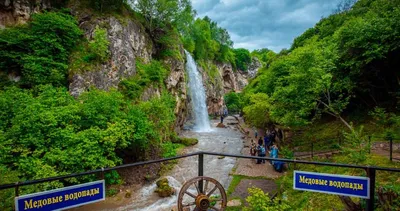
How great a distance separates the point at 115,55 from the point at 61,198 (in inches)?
748

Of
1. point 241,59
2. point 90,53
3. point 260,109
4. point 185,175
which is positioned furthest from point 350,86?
point 241,59

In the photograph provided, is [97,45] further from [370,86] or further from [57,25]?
[370,86]

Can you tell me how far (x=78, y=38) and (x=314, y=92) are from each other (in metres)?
18.3

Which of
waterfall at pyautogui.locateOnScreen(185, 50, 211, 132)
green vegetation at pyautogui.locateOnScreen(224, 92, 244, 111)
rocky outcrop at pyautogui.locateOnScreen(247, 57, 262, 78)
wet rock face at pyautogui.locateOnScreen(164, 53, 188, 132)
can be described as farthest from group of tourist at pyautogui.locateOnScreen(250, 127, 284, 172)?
rocky outcrop at pyautogui.locateOnScreen(247, 57, 262, 78)

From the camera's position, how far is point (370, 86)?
1560 cm

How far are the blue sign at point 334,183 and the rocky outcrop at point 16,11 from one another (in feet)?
68.8

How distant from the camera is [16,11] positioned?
647 inches

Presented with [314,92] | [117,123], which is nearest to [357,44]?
[314,92]

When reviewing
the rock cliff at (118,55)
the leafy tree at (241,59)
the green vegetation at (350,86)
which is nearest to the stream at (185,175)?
the green vegetation at (350,86)

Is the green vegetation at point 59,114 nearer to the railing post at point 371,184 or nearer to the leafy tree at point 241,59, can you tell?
the railing post at point 371,184

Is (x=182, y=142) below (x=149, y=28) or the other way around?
below

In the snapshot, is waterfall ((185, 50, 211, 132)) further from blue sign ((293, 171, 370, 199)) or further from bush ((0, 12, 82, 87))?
blue sign ((293, 171, 370, 199))

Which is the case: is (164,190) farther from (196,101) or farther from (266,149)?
(196,101)

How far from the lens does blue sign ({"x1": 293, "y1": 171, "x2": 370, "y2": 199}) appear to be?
2.51 m
